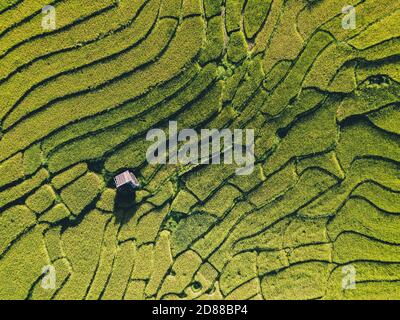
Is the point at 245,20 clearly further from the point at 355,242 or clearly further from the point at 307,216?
the point at 355,242

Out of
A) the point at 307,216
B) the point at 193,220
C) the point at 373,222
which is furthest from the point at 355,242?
the point at 193,220
